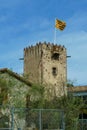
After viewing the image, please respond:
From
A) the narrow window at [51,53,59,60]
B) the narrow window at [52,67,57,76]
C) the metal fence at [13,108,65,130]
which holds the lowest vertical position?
the metal fence at [13,108,65,130]

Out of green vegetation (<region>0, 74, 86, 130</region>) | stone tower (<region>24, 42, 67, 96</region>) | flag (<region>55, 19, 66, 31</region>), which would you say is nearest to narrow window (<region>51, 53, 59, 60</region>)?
stone tower (<region>24, 42, 67, 96</region>)

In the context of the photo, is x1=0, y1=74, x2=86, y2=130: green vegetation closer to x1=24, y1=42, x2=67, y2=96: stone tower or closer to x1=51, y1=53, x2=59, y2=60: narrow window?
x1=24, y1=42, x2=67, y2=96: stone tower

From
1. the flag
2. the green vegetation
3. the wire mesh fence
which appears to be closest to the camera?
the wire mesh fence

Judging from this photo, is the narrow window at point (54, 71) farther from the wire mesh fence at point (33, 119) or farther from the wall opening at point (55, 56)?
the wire mesh fence at point (33, 119)

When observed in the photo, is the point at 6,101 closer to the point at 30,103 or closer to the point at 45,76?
the point at 30,103

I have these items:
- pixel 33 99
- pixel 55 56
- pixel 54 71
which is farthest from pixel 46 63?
pixel 33 99

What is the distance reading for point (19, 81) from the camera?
3606cm

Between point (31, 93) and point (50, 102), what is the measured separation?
1611mm

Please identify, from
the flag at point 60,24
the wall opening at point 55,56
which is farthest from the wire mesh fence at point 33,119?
the wall opening at point 55,56

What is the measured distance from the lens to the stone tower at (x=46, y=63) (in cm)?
6388

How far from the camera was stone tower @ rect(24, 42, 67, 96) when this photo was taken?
210 feet

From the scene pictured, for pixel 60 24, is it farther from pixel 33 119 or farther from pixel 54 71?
pixel 33 119

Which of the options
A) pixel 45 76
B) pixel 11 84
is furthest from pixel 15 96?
pixel 45 76

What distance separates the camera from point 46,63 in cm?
6481
